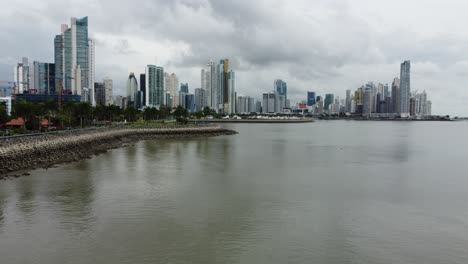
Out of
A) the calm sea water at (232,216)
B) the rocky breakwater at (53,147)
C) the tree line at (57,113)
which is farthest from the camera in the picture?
the tree line at (57,113)

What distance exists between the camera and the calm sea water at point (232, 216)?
13.8 m

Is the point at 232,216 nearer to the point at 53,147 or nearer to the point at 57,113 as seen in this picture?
the point at 53,147

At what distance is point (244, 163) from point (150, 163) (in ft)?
34.7

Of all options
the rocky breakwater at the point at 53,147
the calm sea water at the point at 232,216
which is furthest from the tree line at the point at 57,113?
the calm sea water at the point at 232,216

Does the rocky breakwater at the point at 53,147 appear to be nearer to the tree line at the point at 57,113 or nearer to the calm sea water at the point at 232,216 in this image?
the calm sea water at the point at 232,216

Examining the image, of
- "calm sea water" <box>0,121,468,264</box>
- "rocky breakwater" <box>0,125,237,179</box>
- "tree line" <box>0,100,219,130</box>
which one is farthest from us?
"tree line" <box>0,100,219,130</box>

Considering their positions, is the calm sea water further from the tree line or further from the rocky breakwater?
the tree line

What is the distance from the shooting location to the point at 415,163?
40.9 metres

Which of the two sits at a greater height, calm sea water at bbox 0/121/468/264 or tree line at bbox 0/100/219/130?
tree line at bbox 0/100/219/130

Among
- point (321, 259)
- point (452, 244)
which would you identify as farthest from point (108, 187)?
point (452, 244)

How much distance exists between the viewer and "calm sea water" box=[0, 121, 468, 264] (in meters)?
13.8

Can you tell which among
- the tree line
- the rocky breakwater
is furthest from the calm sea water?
the tree line

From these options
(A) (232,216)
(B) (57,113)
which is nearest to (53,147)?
(A) (232,216)

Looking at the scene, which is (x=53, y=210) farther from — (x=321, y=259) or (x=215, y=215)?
(x=321, y=259)
